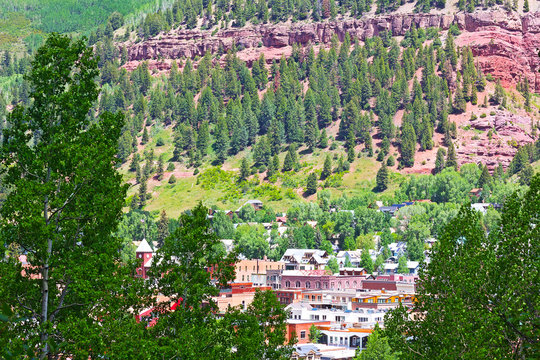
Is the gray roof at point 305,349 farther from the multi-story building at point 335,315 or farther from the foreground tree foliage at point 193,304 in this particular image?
the foreground tree foliage at point 193,304

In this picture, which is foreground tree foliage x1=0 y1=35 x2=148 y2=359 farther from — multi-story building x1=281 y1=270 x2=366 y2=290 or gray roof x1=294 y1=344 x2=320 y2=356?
multi-story building x1=281 y1=270 x2=366 y2=290

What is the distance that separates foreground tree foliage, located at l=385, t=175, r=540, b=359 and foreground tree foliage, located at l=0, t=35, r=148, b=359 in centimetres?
1305

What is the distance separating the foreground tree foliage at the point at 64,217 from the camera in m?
25.9

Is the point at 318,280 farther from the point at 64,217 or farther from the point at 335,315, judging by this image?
the point at 64,217

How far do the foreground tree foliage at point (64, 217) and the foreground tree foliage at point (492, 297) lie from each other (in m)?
13.1

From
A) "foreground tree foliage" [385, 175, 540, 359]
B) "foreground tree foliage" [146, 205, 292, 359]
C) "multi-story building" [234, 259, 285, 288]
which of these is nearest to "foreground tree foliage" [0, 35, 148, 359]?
"foreground tree foliage" [146, 205, 292, 359]

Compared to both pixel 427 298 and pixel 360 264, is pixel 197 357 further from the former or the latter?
pixel 360 264

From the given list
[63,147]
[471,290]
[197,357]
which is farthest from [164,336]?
[471,290]

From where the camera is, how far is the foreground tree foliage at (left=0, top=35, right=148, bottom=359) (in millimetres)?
25922

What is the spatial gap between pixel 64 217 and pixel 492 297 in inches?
660

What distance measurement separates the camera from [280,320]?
4734 cm

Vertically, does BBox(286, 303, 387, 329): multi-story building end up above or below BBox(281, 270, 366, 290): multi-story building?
above

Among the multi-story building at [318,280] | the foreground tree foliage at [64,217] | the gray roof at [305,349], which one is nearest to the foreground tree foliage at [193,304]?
the foreground tree foliage at [64,217]

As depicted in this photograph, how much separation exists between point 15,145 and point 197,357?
34.1ft
